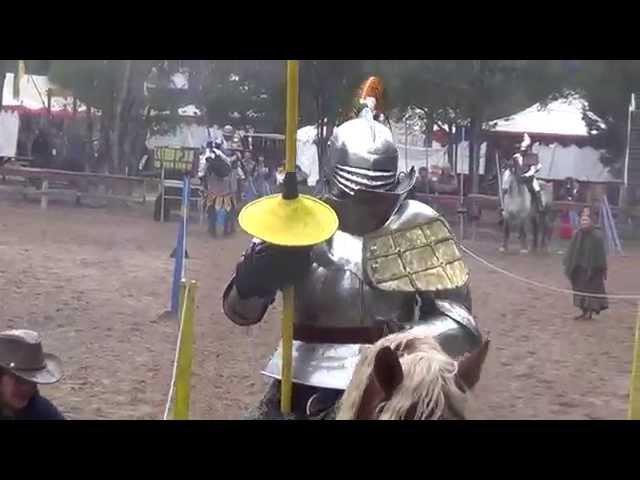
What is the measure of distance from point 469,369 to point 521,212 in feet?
23.1

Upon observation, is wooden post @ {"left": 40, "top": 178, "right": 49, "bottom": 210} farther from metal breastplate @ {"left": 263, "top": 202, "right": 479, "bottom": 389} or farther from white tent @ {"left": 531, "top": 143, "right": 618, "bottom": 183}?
metal breastplate @ {"left": 263, "top": 202, "right": 479, "bottom": 389}

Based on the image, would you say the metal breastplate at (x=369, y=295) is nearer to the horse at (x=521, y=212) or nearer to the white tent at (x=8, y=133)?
the horse at (x=521, y=212)

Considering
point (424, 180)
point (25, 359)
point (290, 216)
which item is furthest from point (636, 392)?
point (424, 180)

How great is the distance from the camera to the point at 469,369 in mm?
981

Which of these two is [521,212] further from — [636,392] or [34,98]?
[636,392]

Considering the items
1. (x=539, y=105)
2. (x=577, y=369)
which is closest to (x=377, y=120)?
(x=577, y=369)

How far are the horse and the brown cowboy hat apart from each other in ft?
20.7

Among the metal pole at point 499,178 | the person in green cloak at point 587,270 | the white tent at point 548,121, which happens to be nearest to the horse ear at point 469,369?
the person in green cloak at point 587,270

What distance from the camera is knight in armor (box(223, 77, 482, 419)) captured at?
1655 mm

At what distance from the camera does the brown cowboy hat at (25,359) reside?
5.56 ft

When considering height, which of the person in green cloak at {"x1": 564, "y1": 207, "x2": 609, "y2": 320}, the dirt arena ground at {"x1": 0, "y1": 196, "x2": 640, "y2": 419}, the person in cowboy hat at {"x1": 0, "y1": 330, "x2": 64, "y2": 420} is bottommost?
the dirt arena ground at {"x1": 0, "y1": 196, "x2": 640, "y2": 419}

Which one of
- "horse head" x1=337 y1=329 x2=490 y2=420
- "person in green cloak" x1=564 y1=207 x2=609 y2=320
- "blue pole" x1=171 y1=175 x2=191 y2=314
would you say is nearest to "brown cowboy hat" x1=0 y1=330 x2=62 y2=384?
"horse head" x1=337 y1=329 x2=490 y2=420
